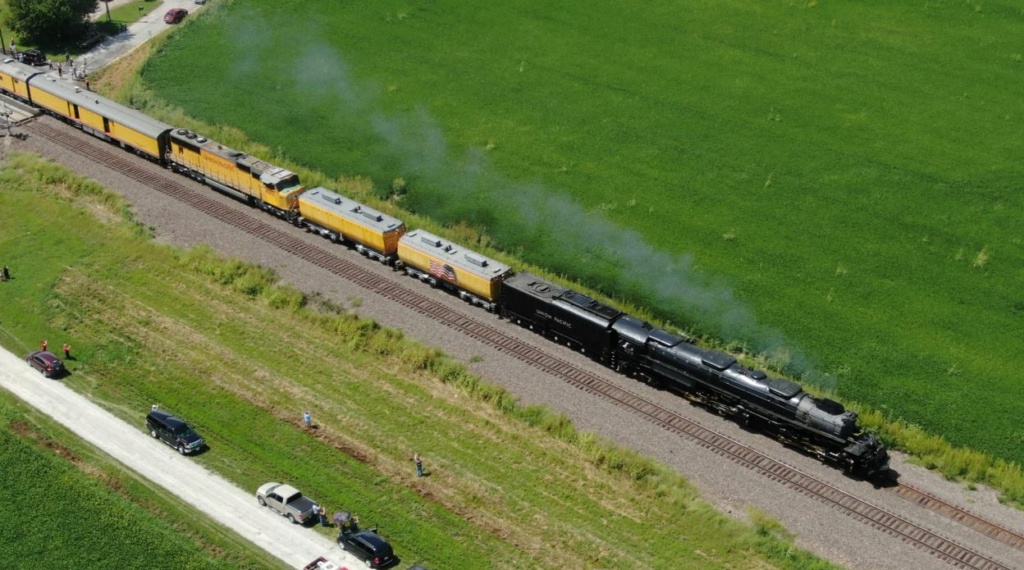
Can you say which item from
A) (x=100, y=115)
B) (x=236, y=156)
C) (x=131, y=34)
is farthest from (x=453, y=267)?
(x=131, y=34)

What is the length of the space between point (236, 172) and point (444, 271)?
1865 cm

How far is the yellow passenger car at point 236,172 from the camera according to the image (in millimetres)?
68875

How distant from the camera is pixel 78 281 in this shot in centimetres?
6475

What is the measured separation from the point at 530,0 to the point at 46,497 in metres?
68.7

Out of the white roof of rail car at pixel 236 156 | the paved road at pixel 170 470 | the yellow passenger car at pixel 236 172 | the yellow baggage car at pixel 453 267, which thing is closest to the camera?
the paved road at pixel 170 470

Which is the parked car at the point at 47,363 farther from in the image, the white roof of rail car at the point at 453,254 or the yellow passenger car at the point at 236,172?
the white roof of rail car at the point at 453,254

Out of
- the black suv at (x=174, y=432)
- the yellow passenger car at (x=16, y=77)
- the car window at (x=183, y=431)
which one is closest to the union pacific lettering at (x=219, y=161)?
the yellow passenger car at (x=16, y=77)

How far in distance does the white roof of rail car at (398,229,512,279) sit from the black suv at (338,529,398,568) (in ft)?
62.6

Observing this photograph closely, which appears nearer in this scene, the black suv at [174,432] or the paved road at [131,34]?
the black suv at [174,432]

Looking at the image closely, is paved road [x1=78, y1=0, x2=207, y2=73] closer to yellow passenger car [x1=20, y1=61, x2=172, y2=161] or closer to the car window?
yellow passenger car [x1=20, y1=61, x2=172, y2=161]

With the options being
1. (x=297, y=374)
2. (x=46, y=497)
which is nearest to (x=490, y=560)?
(x=297, y=374)

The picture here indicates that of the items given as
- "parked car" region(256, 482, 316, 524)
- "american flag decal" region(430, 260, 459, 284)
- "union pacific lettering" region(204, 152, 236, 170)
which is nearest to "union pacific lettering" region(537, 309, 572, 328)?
"american flag decal" region(430, 260, 459, 284)

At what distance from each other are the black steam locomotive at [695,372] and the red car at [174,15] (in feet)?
192

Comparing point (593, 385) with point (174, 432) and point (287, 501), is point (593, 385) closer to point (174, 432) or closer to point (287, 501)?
point (287, 501)
